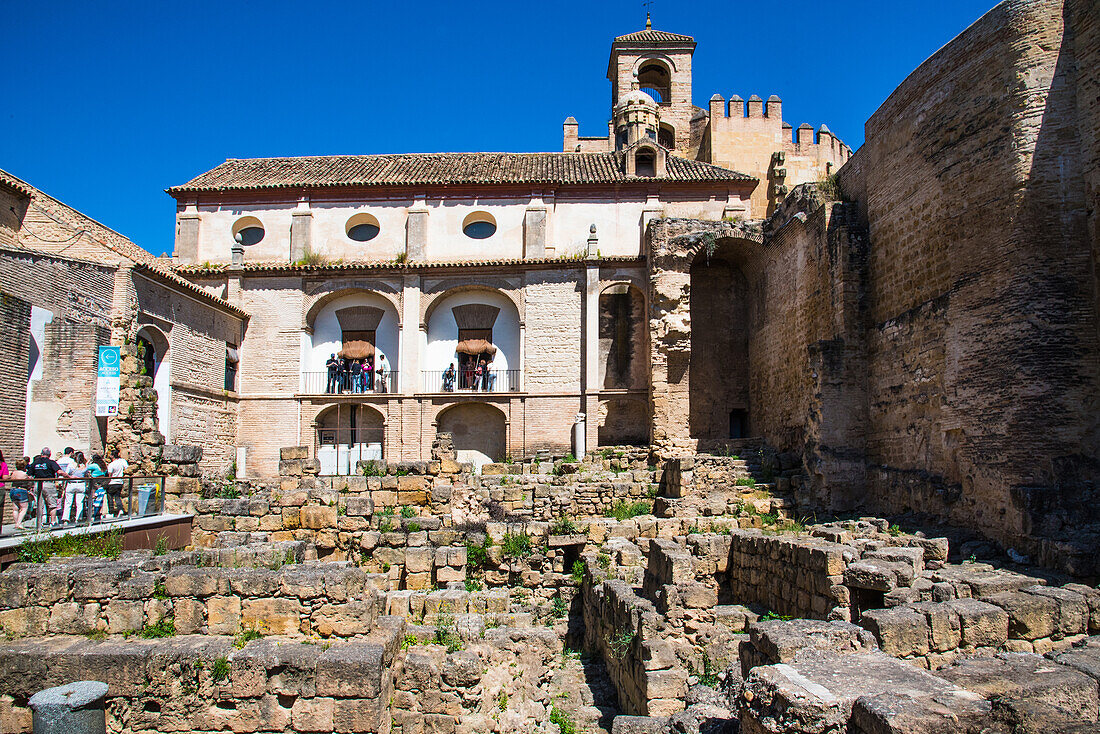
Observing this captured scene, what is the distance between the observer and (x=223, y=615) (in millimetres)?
6844

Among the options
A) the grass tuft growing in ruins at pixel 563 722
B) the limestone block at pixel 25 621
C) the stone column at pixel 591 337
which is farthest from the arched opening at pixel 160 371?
the grass tuft growing in ruins at pixel 563 722

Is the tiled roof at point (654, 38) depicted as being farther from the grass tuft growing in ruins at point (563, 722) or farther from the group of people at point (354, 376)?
the grass tuft growing in ruins at point (563, 722)

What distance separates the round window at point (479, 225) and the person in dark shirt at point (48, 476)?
16.1 meters

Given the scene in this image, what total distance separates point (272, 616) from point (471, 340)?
63.1ft

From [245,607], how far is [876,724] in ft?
18.1

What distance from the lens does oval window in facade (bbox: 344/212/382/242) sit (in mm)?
27219

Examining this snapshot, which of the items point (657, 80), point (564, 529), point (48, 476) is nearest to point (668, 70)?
point (657, 80)

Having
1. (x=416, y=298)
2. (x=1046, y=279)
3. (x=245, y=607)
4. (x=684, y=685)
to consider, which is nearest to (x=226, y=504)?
(x=245, y=607)

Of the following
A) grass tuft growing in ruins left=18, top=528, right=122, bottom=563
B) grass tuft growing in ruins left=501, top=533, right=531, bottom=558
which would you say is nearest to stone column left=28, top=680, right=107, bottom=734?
grass tuft growing in ruins left=18, top=528, right=122, bottom=563

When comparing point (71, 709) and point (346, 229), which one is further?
point (346, 229)

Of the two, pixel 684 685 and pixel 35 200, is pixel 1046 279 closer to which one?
pixel 684 685

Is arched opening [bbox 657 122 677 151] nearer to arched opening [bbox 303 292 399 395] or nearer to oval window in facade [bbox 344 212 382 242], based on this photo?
oval window in facade [bbox 344 212 382 242]

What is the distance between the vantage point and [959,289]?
12.2 metres

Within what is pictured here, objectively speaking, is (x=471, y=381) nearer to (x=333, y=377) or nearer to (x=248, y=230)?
(x=333, y=377)
